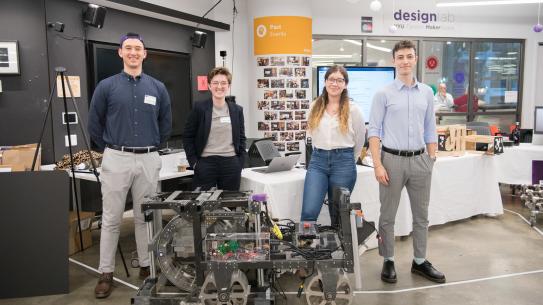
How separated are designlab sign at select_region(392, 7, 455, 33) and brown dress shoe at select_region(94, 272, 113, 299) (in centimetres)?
621

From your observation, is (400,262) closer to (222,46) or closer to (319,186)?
(319,186)

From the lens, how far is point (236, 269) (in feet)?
7.58

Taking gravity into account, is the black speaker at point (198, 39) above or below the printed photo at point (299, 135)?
above

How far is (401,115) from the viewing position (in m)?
3.07

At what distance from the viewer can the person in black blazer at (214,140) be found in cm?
326

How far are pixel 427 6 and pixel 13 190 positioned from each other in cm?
690

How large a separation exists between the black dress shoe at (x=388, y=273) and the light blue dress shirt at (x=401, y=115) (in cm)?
84

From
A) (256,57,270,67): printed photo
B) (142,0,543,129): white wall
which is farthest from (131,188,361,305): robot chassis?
(256,57,270,67): printed photo

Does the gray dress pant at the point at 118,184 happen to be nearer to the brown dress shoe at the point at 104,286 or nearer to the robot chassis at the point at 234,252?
the brown dress shoe at the point at 104,286

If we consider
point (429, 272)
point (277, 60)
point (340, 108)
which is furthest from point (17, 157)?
point (277, 60)

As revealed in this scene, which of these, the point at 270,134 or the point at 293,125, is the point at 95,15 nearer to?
the point at 270,134

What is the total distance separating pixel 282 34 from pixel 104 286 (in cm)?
424

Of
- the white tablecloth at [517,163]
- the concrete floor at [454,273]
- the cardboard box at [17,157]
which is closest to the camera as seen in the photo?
the concrete floor at [454,273]

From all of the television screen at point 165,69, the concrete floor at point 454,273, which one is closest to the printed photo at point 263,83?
the television screen at point 165,69
